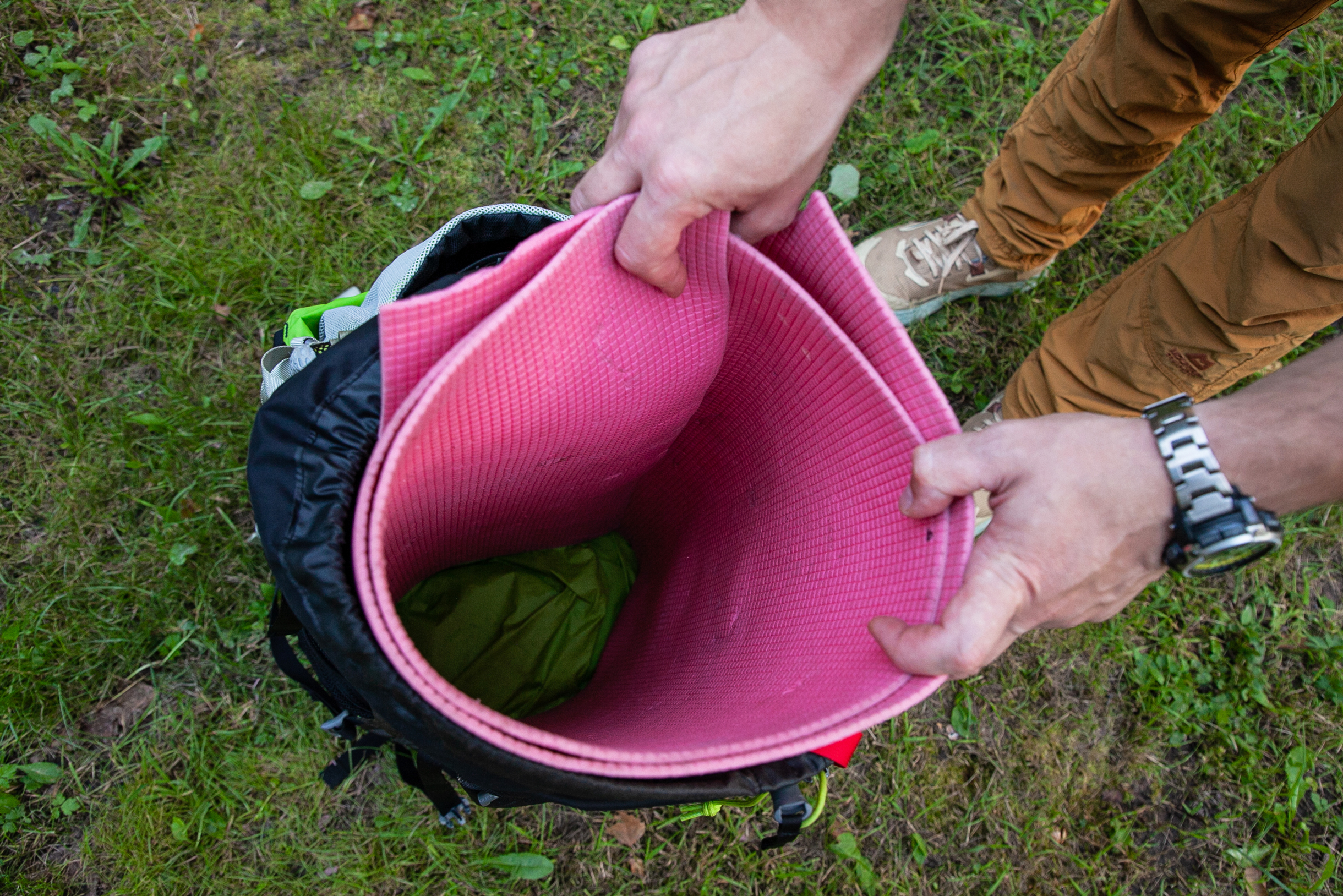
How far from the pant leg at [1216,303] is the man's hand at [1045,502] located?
687 millimetres

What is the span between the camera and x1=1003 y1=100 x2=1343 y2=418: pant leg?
3.90 ft

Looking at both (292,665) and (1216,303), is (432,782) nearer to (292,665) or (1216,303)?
(292,665)

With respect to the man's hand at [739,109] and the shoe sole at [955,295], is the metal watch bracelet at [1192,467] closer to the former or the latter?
the man's hand at [739,109]

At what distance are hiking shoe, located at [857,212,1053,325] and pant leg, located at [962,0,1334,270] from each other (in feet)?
0.16

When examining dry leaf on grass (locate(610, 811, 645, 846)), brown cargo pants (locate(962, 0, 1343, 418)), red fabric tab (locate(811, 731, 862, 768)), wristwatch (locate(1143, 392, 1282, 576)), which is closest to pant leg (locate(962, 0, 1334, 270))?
brown cargo pants (locate(962, 0, 1343, 418))

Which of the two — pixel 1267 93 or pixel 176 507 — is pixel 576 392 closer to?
pixel 176 507

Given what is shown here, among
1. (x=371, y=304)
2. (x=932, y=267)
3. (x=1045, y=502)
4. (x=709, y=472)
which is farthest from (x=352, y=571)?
(x=932, y=267)

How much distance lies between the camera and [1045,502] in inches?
32.1

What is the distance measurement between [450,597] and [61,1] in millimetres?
2030

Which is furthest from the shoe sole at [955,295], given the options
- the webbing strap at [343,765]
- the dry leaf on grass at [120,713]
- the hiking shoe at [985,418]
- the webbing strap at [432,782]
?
the dry leaf on grass at [120,713]

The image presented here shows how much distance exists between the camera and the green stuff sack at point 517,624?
4.40 ft

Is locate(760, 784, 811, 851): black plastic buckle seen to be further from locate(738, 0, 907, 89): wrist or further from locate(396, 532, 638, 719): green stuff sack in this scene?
locate(738, 0, 907, 89): wrist

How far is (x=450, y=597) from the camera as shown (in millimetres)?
1372

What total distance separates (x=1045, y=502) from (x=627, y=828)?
4.41ft
